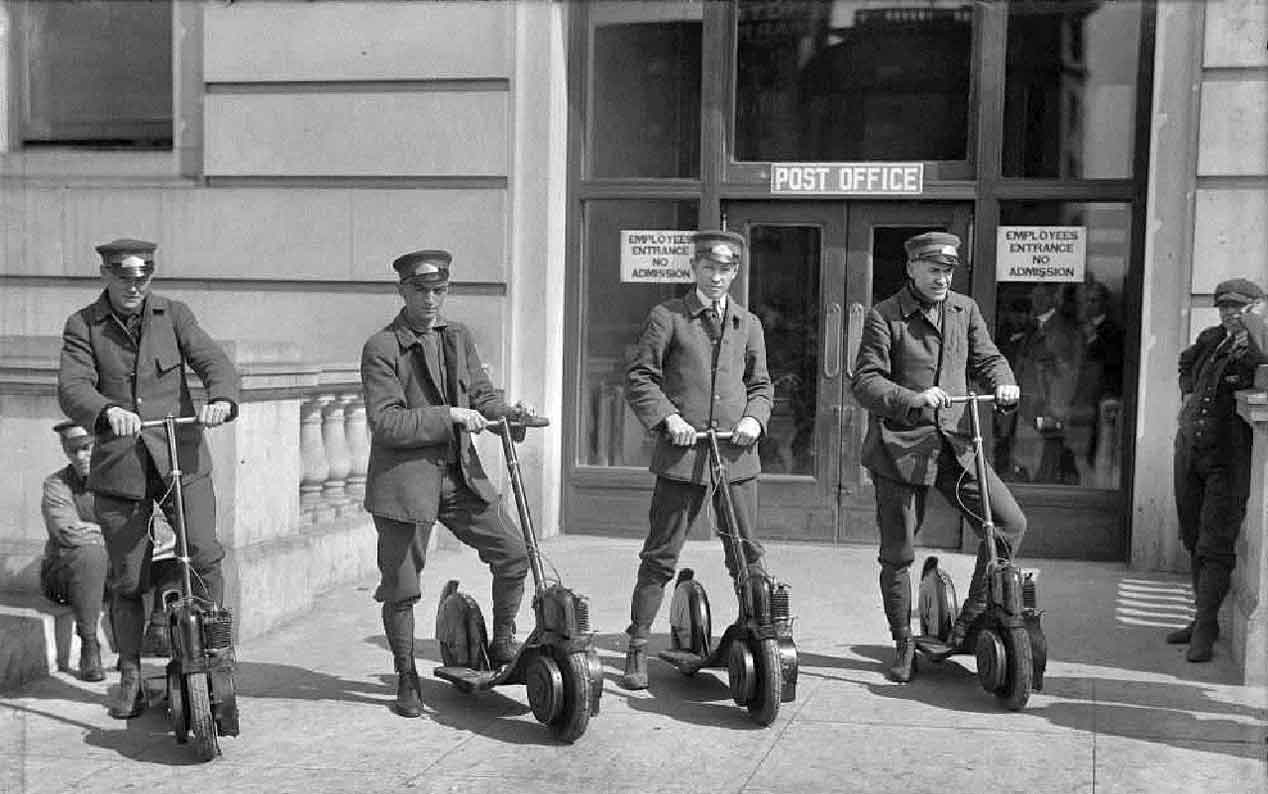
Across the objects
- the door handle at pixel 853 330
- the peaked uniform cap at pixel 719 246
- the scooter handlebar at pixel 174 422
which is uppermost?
the peaked uniform cap at pixel 719 246

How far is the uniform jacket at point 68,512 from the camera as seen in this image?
680 centimetres

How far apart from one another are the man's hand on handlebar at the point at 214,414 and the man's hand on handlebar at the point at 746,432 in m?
2.14

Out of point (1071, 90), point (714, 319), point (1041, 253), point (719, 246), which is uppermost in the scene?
point (1071, 90)

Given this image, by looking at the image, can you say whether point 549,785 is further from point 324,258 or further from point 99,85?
point 99,85

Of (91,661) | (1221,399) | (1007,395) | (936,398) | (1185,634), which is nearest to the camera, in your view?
(936,398)

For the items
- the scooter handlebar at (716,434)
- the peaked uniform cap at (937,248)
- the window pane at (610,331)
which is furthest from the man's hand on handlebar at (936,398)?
the window pane at (610,331)

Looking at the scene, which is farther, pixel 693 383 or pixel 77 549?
pixel 77 549

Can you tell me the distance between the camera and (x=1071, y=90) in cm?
988

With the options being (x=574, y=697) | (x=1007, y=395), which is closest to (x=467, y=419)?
(x=574, y=697)

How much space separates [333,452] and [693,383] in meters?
3.27

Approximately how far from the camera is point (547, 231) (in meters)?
10.4

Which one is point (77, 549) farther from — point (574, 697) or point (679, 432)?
point (679, 432)

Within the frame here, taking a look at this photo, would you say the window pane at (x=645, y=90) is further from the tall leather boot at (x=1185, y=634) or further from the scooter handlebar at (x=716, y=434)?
the tall leather boot at (x=1185, y=634)

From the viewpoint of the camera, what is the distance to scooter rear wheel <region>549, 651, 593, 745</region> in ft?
18.9
